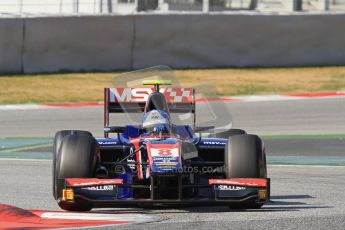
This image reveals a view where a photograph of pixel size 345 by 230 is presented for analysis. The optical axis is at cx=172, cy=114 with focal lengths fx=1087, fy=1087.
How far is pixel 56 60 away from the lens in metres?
24.6

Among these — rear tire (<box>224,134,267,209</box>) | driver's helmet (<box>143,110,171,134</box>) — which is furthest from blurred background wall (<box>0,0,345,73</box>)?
rear tire (<box>224,134,267,209</box>)

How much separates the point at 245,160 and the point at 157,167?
90 cm

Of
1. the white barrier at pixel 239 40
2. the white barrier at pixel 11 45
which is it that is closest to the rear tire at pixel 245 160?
the white barrier at pixel 11 45

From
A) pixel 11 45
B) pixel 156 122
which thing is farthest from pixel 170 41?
pixel 156 122

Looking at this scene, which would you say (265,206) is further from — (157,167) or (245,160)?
(157,167)

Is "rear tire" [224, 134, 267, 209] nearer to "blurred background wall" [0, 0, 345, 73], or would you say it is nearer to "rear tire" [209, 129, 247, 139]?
"rear tire" [209, 129, 247, 139]

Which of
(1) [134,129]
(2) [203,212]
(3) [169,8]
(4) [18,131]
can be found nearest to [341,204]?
(2) [203,212]

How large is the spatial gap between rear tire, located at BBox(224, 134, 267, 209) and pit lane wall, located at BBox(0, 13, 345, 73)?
1398cm

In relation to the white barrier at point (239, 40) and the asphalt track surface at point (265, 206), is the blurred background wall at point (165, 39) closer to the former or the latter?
the white barrier at point (239, 40)

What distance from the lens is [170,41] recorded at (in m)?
25.2

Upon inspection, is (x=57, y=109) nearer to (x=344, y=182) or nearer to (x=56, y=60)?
(x=56, y=60)

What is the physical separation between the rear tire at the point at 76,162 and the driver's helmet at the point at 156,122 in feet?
2.69

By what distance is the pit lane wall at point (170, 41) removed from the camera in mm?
24094

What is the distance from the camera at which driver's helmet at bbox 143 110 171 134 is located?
10672mm
